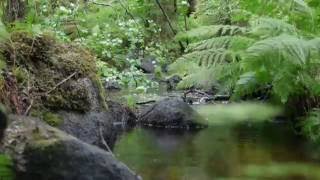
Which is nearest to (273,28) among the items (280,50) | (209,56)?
(280,50)

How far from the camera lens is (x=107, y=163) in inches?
116

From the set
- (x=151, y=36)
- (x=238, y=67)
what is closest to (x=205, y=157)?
(x=238, y=67)

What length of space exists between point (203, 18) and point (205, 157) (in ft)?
28.1

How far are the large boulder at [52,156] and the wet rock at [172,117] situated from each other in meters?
3.20

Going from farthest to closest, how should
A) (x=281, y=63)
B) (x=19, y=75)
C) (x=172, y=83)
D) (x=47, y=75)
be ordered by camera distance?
(x=172, y=83), (x=281, y=63), (x=47, y=75), (x=19, y=75)

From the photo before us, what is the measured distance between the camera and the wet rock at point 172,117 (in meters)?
6.16

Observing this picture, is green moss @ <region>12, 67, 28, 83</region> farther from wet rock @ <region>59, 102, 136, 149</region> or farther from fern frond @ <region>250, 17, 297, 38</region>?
fern frond @ <region>250, 17, 297, 38</region>

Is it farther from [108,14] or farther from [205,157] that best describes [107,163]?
[108,14]

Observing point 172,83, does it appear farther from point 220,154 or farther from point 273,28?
point 220,154

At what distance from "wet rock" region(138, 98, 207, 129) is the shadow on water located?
26cm

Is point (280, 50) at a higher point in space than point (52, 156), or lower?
higher

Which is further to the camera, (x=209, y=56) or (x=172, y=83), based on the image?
(x=172, y=83)

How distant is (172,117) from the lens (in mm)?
6227

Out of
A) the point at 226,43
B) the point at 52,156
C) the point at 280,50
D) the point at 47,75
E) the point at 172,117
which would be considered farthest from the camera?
the point at 226,43
